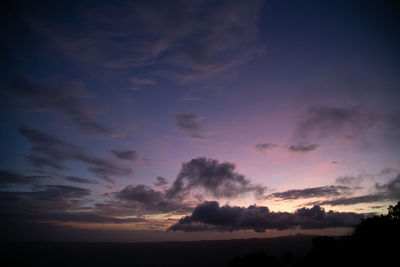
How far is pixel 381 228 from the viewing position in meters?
58.7

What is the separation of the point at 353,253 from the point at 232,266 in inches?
2172

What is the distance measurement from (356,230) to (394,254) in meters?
36.6

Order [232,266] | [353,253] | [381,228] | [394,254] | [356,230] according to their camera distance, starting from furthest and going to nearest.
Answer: [232,266] < [356,230] < [381,228] < [353,253] < [394,254]

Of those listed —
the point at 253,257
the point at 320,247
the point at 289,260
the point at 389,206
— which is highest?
the point at 389,206

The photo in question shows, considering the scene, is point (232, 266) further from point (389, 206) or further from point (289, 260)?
point (389, 206)

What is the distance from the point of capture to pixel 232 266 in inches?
3378

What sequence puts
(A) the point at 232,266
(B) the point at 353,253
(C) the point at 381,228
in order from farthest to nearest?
(A) the point at 232,266, (C) the point at 381,228, (B) the point at 353,253

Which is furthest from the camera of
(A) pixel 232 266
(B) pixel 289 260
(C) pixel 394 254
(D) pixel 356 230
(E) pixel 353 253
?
(B) pixel 289 260

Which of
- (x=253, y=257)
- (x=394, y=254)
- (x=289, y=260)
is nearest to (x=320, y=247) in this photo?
(x=394, y=254)

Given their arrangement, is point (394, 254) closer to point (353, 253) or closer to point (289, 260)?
point (353, 253)

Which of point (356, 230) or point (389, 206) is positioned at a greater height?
point (389, 206)

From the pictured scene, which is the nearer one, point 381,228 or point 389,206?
point 381,228

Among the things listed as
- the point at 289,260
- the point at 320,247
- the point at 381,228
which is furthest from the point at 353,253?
the point at 289,260

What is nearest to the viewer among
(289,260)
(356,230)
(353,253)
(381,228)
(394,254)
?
(394,254)
